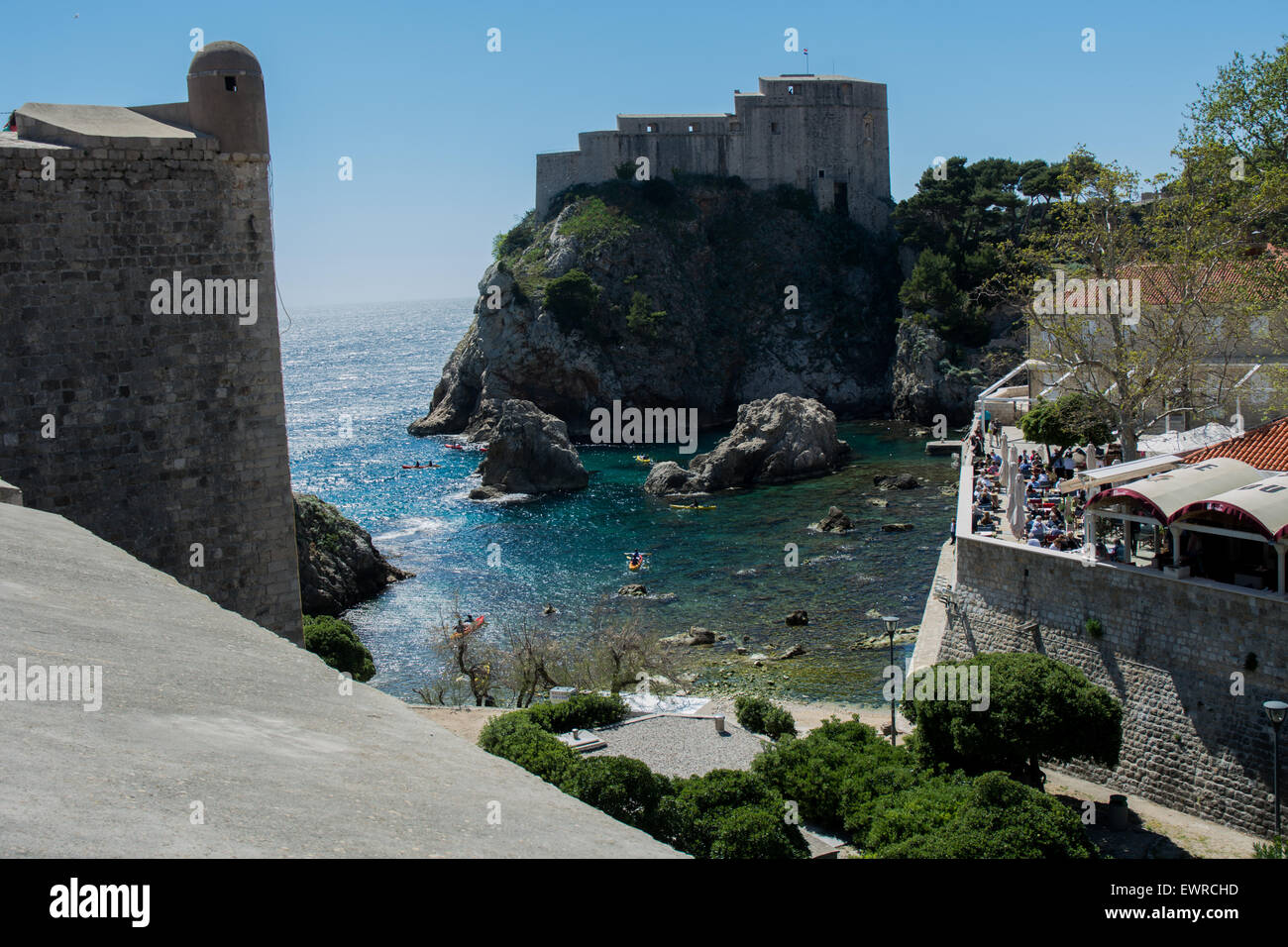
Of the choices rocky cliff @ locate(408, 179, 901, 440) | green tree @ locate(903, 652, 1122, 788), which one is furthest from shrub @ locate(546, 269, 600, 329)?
green tree @ locate(903, 652, 1122, 788)

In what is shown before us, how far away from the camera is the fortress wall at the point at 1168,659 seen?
18625 millimetres

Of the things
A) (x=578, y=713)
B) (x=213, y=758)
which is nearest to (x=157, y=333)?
(x=213, y=758)

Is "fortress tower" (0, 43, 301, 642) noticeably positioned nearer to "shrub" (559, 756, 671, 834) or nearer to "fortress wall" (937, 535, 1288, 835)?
"shrub" (559, 756, 671, 834)

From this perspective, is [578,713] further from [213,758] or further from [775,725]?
[213,758]

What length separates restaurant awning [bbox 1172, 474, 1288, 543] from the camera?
18.3m

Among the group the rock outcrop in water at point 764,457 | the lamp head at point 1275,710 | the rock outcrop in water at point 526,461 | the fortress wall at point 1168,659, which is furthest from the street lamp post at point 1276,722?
the rock outcrop in water at point 526,461

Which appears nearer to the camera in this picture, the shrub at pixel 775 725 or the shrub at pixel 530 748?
the shrub at pixel 530 748

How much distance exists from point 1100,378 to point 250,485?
24.0 meters

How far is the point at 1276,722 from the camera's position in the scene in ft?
56.4

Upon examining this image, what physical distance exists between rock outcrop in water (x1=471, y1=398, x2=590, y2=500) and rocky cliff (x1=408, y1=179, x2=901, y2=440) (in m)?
15.9

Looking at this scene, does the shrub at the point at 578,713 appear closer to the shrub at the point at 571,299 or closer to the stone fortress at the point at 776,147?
the shrub at the point at 571,299

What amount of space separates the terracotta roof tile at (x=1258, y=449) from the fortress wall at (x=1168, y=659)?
3.80 metres
